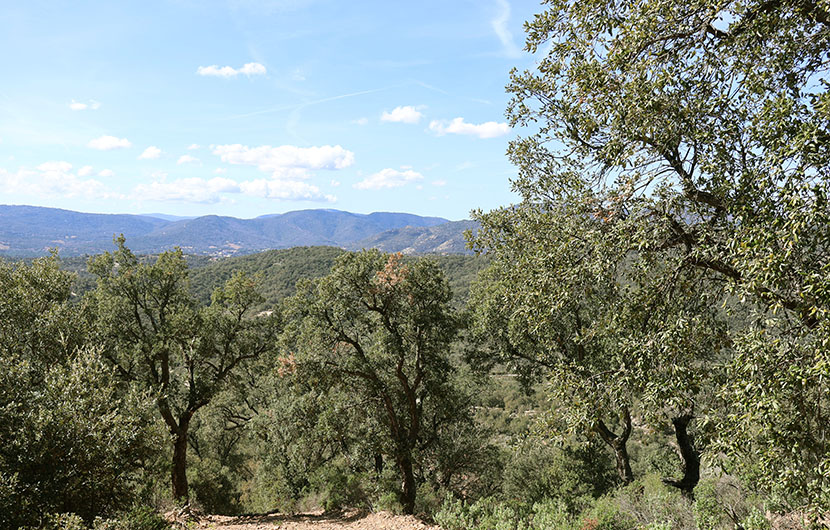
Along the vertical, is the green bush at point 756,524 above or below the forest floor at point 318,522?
above

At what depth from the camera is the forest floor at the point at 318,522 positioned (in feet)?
33.1

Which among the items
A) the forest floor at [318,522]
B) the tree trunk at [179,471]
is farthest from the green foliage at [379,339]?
the tree trunk at [179,471]

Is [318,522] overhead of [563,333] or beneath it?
beneath

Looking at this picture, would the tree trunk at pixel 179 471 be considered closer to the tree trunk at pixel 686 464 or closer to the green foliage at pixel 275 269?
the tree trunk at pixel 686 464

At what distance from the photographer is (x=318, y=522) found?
11.5 m

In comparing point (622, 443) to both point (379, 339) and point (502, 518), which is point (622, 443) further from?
point (379, 339)

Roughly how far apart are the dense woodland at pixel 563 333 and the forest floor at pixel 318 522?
0.76m

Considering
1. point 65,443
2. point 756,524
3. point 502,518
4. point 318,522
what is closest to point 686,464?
point 756,524

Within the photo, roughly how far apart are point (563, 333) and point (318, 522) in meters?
8.45

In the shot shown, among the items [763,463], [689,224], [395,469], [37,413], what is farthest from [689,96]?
[395,469]

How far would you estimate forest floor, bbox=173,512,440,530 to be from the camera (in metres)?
10.1

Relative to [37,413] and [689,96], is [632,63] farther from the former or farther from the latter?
[37,413]

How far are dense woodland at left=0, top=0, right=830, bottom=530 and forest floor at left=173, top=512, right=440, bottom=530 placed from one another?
2.48 feet

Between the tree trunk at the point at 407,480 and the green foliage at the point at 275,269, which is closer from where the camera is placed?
the tree trunk at the point at 407,480
